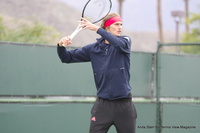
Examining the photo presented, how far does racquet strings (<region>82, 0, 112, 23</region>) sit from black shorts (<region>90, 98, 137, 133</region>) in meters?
1.12

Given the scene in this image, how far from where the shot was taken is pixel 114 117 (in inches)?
187

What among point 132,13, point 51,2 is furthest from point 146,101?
point 132,13

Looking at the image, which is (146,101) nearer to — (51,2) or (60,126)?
(60,126)

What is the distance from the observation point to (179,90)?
810 cm

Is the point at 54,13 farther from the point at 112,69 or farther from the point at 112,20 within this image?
the point at 112,69

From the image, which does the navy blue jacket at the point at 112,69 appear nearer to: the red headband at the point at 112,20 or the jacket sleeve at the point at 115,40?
the jacket sleeve at the point at 115,40

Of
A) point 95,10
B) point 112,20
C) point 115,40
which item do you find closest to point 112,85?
point 115,40

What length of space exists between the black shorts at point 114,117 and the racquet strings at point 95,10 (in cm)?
112

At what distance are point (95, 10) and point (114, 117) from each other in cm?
143

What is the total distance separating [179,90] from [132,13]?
309 ft

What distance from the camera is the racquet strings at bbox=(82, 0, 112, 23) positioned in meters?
5.14

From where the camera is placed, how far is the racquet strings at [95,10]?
5137mm

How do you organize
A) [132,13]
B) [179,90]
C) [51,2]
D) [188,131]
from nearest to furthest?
[188,131], [179,90], [51,2], [132,13]

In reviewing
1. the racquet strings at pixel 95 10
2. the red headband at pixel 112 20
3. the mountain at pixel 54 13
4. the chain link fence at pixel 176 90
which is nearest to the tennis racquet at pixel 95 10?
the racquet strings at pixel 95 10
